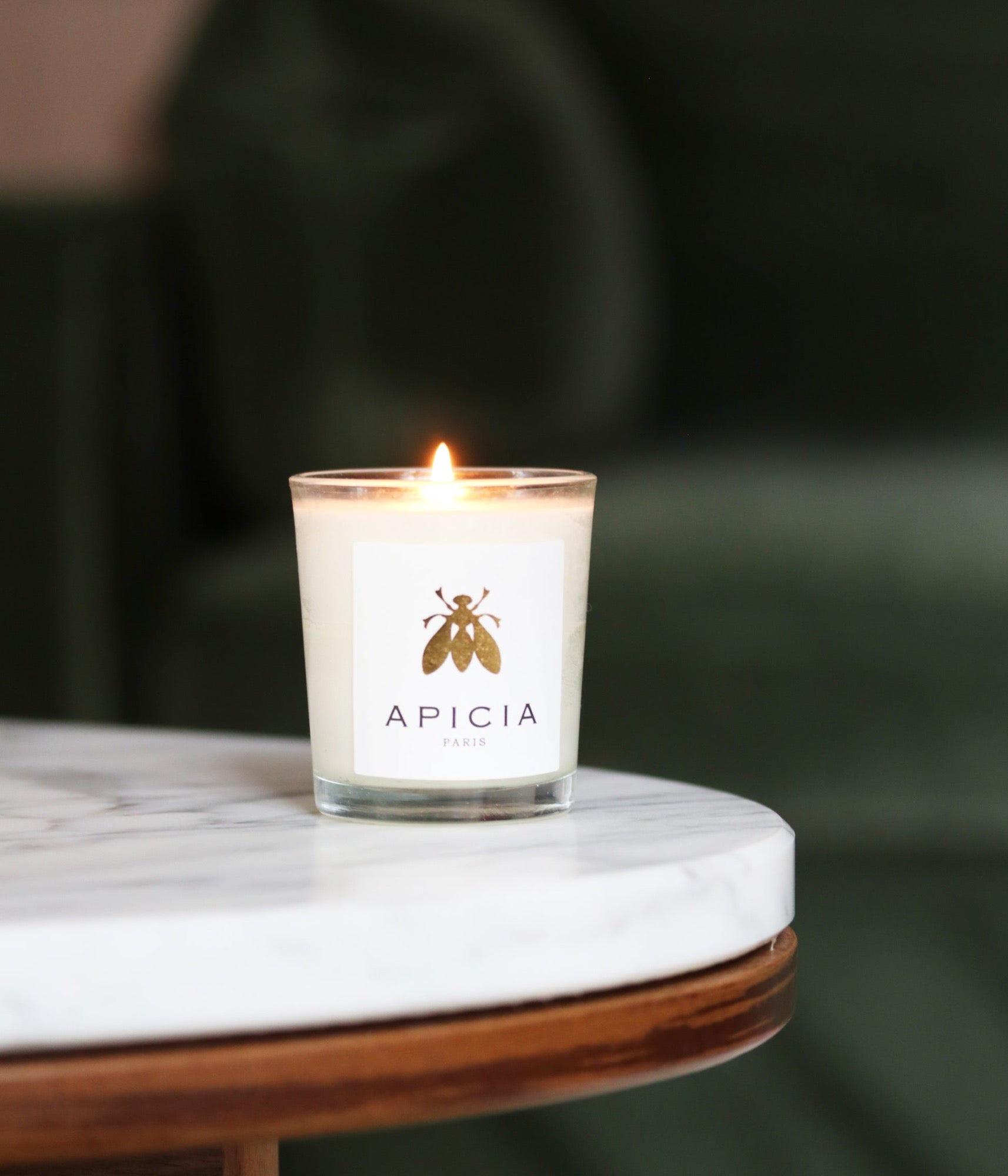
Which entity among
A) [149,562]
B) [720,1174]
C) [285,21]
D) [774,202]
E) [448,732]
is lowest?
[720,1174]

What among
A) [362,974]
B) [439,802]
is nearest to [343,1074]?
[362,974]

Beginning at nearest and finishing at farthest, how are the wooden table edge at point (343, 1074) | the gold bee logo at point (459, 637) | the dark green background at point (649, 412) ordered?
the wooden table edge at point (343, 1074), the gold bee logo at point (459, 637), the dark green background at point (649, 412)

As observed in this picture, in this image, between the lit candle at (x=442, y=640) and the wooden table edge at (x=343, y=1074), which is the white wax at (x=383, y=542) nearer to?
the lit candle at (x=442, y=640)

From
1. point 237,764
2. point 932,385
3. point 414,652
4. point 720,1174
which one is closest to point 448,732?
point 414,652

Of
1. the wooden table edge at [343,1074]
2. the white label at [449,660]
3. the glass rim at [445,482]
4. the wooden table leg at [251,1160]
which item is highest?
the glass rim at [445,482]

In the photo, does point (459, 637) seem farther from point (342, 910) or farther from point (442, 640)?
point (342, 910)

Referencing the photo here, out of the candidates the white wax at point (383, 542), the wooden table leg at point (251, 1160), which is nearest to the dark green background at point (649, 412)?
the wooden table leg at point (251, 1160)

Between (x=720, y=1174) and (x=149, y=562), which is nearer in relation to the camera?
(x=720, y=1174)

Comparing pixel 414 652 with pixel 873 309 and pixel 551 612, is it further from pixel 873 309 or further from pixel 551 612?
pixel 873 309

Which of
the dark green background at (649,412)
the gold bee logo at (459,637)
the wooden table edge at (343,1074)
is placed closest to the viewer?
the wooden table edge at (343,1074)
